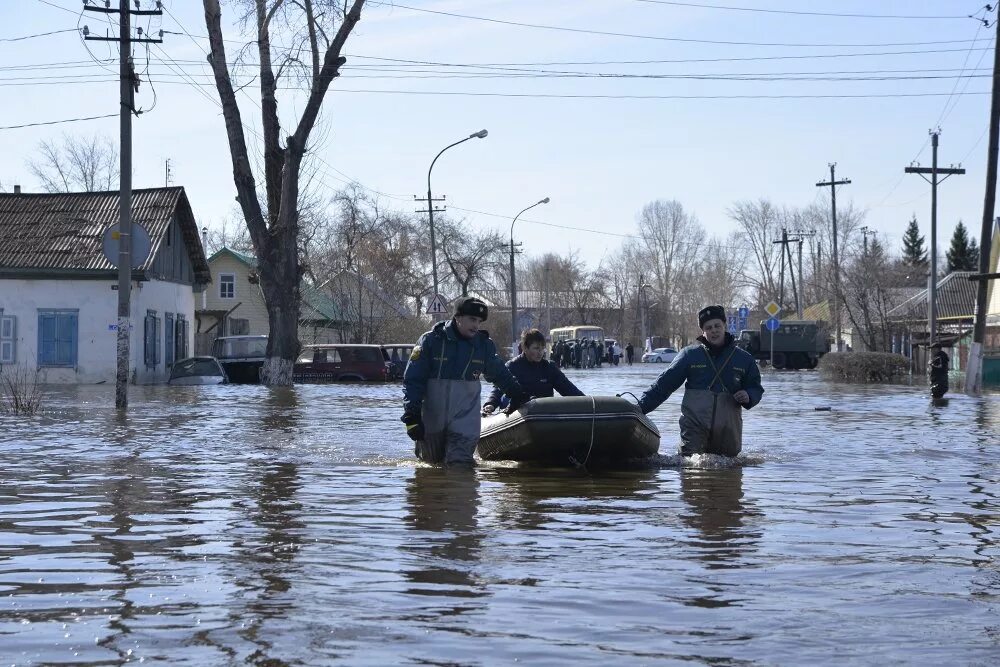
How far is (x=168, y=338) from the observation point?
40.4 meters

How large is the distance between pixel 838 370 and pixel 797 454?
2929 centimetres

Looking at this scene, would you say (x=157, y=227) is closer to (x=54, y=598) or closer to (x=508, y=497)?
(x=508, y=497)

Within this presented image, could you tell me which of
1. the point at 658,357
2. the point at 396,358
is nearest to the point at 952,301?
the point at 658,357

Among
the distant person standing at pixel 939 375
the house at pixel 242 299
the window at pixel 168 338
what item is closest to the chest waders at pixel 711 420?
the distant person standing at pixel 939 375

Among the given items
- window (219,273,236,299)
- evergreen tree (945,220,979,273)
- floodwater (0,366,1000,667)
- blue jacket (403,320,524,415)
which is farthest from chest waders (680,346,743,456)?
evergreen tree (945,220,979,273)

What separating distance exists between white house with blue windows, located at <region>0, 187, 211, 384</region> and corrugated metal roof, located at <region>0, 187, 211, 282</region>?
26 millimetres

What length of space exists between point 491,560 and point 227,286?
64.2m

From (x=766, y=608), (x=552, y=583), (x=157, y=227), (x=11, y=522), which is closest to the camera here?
(x=766, y=608)

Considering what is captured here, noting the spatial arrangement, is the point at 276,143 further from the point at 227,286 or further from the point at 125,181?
the point at 227,286

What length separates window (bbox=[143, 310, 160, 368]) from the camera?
124 ft

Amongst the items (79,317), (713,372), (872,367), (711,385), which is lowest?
(872,367)

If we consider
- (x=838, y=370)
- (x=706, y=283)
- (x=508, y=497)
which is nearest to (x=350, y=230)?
(x=838, y=370)

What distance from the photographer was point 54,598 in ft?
19.5

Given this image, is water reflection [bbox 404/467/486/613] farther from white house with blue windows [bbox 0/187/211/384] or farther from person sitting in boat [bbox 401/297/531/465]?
white house with blue windows [bbox 0/187/211/384]
